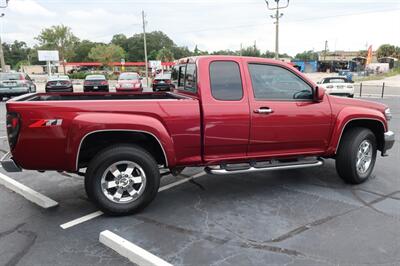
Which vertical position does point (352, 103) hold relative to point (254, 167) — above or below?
above

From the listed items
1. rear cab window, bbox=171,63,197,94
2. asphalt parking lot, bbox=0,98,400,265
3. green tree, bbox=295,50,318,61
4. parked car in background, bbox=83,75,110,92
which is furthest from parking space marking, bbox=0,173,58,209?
green tree, bbox=295,50,318,61

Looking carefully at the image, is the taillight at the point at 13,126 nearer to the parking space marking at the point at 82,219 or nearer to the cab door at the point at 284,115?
the parking space marking at the point at 82,219

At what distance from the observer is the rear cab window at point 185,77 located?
4816 mm

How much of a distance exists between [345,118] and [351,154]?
546 millimetres

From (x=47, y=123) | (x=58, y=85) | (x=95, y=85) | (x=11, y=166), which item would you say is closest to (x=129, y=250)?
(x=47, y=123)

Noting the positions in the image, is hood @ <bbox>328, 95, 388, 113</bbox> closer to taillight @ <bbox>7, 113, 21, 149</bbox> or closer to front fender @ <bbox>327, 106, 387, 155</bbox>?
front fender @ <bbox>327, 106, 387, 155</bbox>

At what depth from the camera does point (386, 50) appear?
3647 inches

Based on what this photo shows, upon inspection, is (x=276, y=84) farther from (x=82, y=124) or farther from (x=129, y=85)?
(x=129, y=85)

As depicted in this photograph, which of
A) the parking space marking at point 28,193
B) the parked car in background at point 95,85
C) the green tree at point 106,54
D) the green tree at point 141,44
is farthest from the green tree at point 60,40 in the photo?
the parking space marking at point 28,193

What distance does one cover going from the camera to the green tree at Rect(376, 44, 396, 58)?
9162cm

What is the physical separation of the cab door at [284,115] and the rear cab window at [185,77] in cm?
74

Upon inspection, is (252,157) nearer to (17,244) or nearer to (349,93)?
(17,244)

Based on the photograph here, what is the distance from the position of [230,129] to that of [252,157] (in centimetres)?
57

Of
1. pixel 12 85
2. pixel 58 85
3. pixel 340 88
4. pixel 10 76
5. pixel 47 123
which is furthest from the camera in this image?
pixel 58 85
